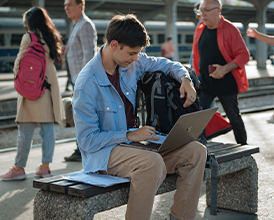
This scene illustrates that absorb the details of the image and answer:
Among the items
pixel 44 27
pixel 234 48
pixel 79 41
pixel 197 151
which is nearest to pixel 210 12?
pixel 234 48

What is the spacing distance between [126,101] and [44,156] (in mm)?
1970

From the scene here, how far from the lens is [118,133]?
2.61 m

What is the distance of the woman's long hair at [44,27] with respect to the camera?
14.7 feet

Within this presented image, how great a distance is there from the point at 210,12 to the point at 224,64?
0.61m

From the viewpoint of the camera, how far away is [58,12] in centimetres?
2816

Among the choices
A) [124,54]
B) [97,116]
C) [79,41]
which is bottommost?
[97,116]

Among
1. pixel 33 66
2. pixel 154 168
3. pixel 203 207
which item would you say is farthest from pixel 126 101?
pixel 33 66

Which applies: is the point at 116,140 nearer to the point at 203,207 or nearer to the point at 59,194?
the point at 59,194

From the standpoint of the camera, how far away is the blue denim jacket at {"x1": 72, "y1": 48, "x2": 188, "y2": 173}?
2562 mm

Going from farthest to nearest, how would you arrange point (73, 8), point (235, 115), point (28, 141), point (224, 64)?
point (73, 8), point (224, 64), point (235, 115), point (28, 141)

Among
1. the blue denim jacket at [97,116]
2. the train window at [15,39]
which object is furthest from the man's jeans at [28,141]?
the train window at [15,39]

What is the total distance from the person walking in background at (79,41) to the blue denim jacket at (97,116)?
239 cm

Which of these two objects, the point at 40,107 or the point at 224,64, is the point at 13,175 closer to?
the point at 40,107

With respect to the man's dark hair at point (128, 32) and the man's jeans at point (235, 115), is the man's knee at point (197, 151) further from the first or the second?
the man's jeans at point (235, 115)
